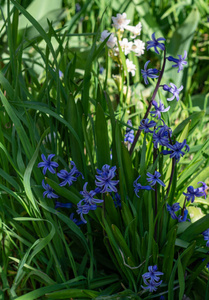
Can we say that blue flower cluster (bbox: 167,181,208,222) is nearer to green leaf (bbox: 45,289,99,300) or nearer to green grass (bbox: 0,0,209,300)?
green grass (bbox: 0,0,209,300)

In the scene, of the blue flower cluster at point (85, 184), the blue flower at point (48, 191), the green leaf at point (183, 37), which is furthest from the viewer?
the green leaf at point (183, 37)

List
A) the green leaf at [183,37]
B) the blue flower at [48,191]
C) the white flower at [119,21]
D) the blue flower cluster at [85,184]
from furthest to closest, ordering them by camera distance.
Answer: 1. the green leaf at [183,37]
2. the white flower at [119,21]
3. the blue flower at [48,191]
4. the blue flower cluster at [85,184]

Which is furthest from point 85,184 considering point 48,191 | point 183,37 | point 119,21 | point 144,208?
point 183,37

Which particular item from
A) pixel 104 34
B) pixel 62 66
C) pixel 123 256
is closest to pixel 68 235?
pixel 123 256

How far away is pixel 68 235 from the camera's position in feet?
4.29

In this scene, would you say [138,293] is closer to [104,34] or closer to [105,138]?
[105,138]

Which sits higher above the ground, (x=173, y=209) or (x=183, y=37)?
(x=183, y=37)

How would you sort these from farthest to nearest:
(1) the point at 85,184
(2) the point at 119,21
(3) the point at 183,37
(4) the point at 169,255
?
(3) the point at 183,37, (2) the point at 119,21, (4) the point at 169,255, (1) the point at 85,184

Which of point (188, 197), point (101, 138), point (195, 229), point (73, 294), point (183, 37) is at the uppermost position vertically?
point (183, 37)

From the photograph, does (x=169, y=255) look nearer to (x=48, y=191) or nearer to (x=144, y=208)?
(x=144, y=208)

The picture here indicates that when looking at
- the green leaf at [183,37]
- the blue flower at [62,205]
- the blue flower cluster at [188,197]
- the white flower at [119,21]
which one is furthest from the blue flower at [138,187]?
the green leaf at [183,37]

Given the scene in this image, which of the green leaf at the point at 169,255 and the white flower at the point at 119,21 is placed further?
the white flower at the point at 119,21

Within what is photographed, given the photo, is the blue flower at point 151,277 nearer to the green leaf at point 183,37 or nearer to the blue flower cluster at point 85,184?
the blue flower cluster at point 85,184

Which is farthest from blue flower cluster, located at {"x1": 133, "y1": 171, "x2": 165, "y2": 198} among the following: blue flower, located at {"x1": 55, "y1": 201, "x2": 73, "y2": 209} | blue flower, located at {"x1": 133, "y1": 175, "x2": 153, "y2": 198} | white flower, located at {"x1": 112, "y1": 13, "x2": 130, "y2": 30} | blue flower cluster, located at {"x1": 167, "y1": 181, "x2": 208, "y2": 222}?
white flower, located at {"x1": 112, "y1": 13, "x2": 130, "y2": 30}
